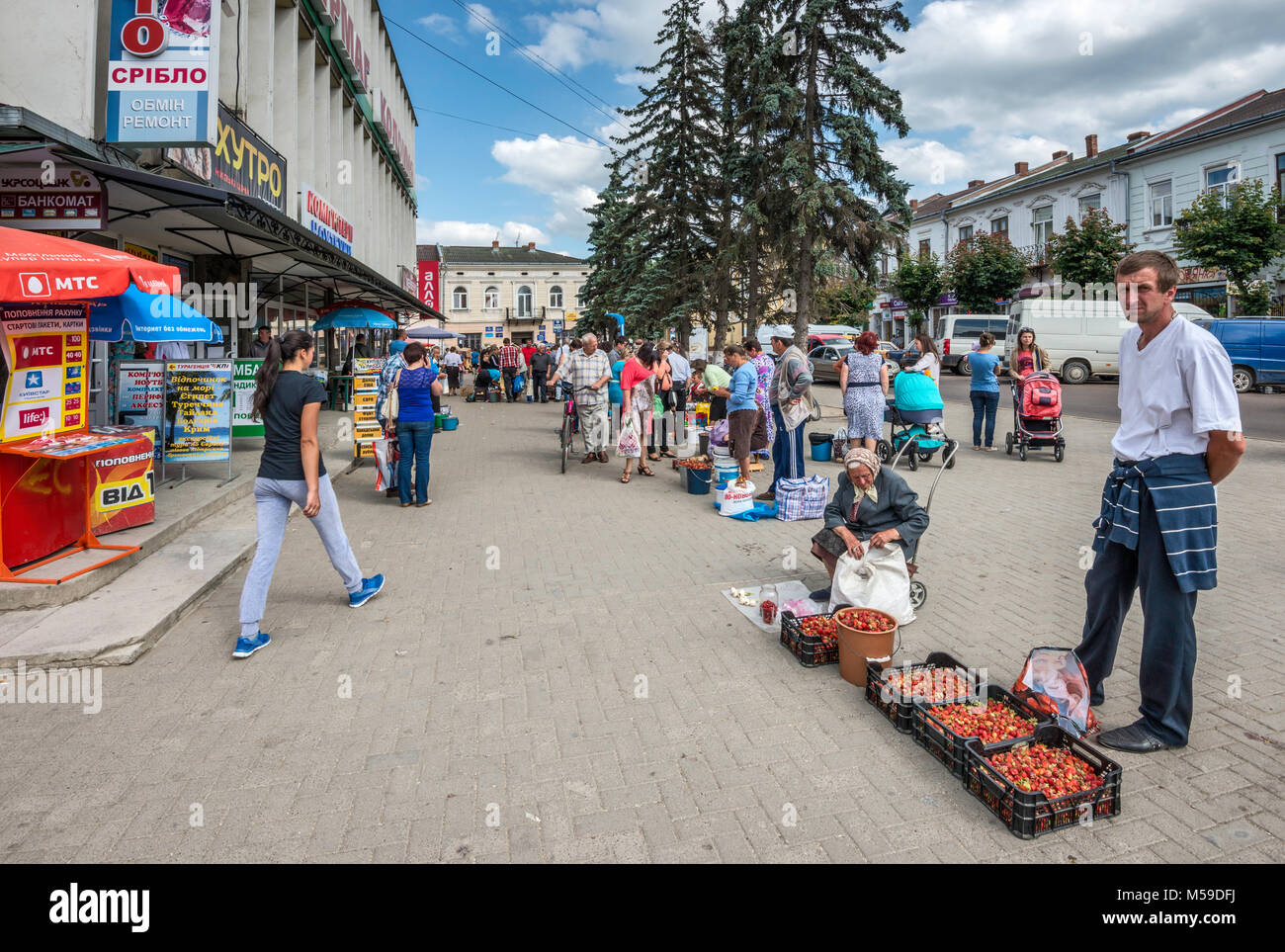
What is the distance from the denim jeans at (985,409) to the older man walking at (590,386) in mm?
6218

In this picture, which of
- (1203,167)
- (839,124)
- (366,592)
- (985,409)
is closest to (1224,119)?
(1203,167)

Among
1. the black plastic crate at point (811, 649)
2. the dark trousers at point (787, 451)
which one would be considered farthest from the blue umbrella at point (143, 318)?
the dark trousers at point (787, 451)

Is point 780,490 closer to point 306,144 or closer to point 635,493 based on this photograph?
point 635,493

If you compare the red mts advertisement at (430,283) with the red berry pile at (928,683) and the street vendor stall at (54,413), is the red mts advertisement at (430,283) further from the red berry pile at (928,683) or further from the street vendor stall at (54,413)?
the red berry pile at (928,683)

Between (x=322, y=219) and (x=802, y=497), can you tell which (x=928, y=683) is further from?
(x=322, y=219)

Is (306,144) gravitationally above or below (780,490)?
above

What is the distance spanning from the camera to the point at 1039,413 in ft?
40.6

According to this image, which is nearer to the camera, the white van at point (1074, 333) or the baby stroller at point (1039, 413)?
the baby stroller at point (1039, 413)

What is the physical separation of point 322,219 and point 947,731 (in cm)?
1850

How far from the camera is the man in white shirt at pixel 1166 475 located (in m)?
3.37

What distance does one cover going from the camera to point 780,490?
8.63 meters

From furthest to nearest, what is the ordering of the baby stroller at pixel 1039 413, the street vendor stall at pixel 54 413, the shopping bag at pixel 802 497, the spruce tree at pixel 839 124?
the spruce tree at pixel 839 124 < the baby stroller at pixel 1039 413 < the shopping bag at pixel 802 497 < the street vendor stall at pixel 54 413

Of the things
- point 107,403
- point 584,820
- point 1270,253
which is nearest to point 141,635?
point 584,820
